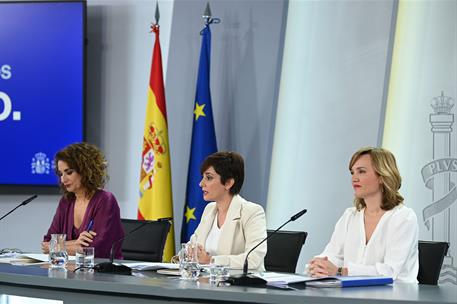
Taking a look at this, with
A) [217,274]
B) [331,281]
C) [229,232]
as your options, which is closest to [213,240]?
[229,232]

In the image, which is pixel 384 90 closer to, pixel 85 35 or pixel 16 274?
pixel 85 35

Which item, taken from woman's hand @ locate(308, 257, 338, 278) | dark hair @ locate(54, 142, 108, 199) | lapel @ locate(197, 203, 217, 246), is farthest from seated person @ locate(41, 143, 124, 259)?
woman's hand @ locate(308, 257, 338, 278)

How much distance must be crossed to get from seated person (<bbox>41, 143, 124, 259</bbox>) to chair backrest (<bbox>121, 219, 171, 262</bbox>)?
79 millimetres

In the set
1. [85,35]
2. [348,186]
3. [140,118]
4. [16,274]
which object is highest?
[85,35]

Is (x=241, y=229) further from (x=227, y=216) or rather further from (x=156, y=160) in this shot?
(x=156, y=160)

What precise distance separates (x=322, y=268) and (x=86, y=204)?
161cm

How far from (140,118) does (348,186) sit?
5.54 ft

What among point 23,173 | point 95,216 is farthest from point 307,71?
point 23,173

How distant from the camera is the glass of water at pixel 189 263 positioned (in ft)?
9.83

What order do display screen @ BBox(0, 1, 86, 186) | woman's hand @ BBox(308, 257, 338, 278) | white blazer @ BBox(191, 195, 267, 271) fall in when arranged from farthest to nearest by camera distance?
display screen @ BBox(0, 1, 86, 186), white blazer @ BBox(191, 195, 267, 271), woman's hand @ BBox(308, 257, 338, 278)

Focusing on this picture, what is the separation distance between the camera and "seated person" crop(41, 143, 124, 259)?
413 cm

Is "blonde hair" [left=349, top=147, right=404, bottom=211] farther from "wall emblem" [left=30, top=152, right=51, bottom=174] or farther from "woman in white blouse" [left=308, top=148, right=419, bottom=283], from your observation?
"wall emblem" [left=30, top=152, right=51, bottom=174]

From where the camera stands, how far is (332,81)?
511 cm

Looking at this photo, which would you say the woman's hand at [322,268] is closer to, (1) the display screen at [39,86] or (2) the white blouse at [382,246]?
(2) the white blouse at [382,246]
